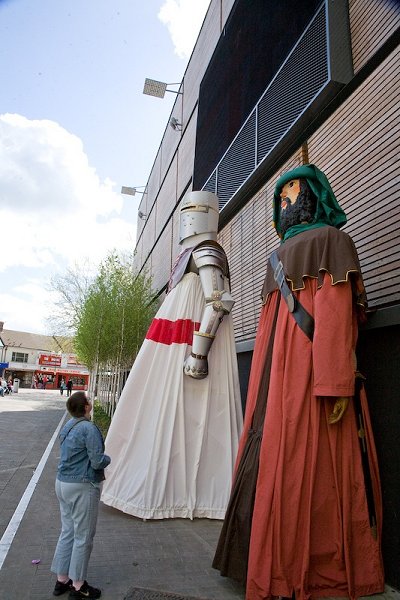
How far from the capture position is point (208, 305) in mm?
3982

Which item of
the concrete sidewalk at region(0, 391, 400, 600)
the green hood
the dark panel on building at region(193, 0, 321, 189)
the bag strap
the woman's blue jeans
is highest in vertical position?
the dark panel on building at region(193, 0, 321, 189)

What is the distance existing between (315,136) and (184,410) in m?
3.27

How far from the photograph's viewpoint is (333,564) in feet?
7.76

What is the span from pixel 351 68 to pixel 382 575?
4.13 metres

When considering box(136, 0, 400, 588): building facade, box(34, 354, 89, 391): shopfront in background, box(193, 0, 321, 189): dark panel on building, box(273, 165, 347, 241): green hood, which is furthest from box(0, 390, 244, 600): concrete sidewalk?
box(34, 354, 89, 391): shopfront in background

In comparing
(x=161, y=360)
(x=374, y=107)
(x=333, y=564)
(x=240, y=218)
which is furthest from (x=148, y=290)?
(x=333, y=564)

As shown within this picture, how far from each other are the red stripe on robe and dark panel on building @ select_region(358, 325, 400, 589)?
1.68 m

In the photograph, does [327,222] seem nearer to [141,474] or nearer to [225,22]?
[141,474]

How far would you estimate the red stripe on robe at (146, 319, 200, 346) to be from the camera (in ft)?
13.6

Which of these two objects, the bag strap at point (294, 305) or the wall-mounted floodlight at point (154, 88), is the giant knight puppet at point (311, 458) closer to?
the bag strap at point (294, 305)

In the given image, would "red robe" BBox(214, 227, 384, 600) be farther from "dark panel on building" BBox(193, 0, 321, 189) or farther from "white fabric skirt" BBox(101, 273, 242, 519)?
"dark panel on building" BBox(193, 0, 321, 189)

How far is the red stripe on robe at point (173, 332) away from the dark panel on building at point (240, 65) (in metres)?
4.54

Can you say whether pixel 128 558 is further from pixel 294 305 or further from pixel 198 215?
pixel 198 215

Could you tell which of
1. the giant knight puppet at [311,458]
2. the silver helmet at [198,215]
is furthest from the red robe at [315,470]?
the silver helmet at [198,215]
